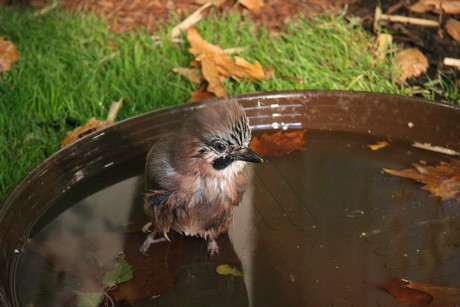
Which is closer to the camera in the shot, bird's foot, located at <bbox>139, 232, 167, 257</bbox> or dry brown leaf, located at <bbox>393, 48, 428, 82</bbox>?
bird's foot, located at <bbox>139, 232, 167, 257</bbox>

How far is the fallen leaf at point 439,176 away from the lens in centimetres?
431

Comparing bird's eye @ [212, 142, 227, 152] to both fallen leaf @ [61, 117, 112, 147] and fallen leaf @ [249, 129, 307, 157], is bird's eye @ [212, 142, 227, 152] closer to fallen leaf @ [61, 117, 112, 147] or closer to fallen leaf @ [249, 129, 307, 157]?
fallen leaf @ [249, 129, 307, 157]

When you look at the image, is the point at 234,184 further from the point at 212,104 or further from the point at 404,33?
the point at 404,33

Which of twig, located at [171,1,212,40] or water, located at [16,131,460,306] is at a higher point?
twig, located at [171,1,212,40]

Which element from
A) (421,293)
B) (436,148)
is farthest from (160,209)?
(436,148)

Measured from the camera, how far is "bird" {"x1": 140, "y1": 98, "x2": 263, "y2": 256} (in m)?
3.68

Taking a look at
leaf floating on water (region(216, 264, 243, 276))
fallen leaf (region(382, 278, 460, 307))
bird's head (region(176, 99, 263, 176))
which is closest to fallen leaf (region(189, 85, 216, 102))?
bird's head (region(176, 99, 263, 176))

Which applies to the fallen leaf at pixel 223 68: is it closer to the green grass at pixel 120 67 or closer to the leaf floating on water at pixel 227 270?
the green grass at pixel 120 67

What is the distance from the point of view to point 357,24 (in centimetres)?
614

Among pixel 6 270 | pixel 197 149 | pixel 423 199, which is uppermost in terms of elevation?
pixel 197 149

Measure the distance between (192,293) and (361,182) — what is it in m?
1.31

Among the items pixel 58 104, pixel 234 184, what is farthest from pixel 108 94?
pixel 234 184

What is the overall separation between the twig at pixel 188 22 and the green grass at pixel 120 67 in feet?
0.34

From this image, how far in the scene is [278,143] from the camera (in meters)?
4.74
